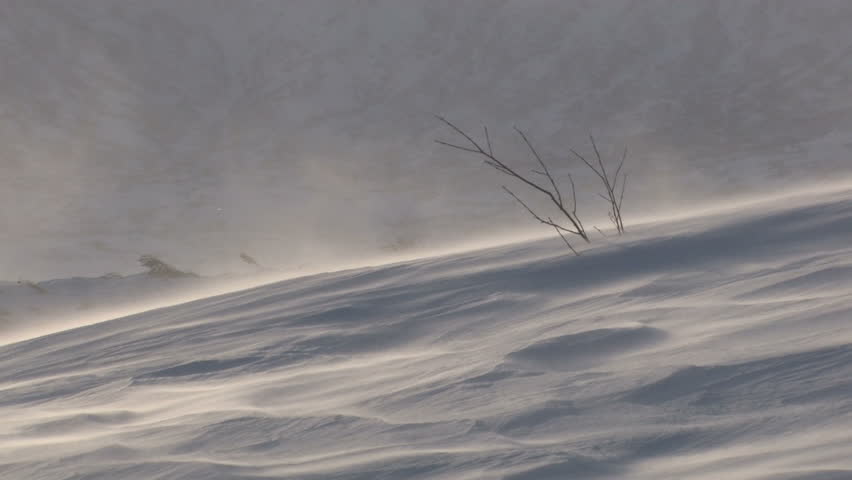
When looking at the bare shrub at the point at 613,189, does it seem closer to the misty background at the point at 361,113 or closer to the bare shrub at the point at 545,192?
the bare shrub at the point at 545,192

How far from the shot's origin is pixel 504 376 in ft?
6.09

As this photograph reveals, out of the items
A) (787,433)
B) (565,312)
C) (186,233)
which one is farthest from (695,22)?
(787,433)

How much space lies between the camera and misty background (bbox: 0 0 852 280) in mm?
9188

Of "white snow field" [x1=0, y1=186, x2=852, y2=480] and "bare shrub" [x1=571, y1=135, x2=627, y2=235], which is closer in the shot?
"white snow field" [x1=0, y1=186, x2=852, y2=480]

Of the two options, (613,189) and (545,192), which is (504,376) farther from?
(613,189)

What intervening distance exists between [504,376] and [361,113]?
1175 centimetres

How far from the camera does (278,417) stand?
72.3 inches

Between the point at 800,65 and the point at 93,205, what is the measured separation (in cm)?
838

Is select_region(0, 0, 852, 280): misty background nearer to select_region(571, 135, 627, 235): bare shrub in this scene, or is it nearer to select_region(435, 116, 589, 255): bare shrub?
select_region(435, 116, 589, 255): bare shrub

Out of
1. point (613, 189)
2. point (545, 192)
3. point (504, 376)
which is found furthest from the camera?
point (613, 189)

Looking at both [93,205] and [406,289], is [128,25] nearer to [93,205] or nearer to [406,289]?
[93,205]

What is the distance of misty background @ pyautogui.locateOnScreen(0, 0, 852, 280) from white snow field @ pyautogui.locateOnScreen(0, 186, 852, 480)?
5032 mm

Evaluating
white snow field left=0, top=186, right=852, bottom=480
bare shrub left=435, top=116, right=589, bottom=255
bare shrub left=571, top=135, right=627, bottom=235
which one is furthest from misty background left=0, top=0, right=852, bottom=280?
white snow field left=0, top=186, right=852, bottom=480

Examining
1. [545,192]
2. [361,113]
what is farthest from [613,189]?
[361,113]
